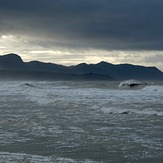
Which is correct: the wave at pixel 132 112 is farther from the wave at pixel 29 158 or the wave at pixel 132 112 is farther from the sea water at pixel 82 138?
the wave at pixel 29 158

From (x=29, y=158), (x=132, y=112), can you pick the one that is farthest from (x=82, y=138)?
(x=132, y=112)

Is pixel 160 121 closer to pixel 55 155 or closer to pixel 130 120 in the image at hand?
pixel 130 120

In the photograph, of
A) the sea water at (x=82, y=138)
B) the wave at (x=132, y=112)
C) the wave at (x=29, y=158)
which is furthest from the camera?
Result: the wave at (x=132, y=112)

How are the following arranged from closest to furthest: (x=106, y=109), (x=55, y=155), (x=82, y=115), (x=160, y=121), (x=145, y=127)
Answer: (x=55, y=155), (x=145, y=127), (x=160, y=121), (x=82, y=115), (x=106, y=109)

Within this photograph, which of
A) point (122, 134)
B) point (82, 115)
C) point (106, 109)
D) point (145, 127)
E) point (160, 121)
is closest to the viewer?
point (122, 134)

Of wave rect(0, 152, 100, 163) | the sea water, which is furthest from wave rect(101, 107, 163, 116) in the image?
wave rect(0, 152, 100, 163)

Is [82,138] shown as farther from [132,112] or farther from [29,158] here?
[132,112]

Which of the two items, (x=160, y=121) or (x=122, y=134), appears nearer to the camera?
(x=122, y=134)

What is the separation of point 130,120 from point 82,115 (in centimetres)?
298

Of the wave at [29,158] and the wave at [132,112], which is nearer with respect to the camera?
the wave at [29,158]

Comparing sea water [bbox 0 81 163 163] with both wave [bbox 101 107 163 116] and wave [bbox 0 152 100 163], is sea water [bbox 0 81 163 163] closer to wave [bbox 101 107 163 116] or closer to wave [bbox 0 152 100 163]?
wave [bbox 0 152 100 163]

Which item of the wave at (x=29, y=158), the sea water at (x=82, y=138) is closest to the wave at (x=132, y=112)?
the sea water at (x=82, y=138)

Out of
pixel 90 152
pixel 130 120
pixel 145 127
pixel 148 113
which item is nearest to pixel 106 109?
pixel 148 113

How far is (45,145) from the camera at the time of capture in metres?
11.5
